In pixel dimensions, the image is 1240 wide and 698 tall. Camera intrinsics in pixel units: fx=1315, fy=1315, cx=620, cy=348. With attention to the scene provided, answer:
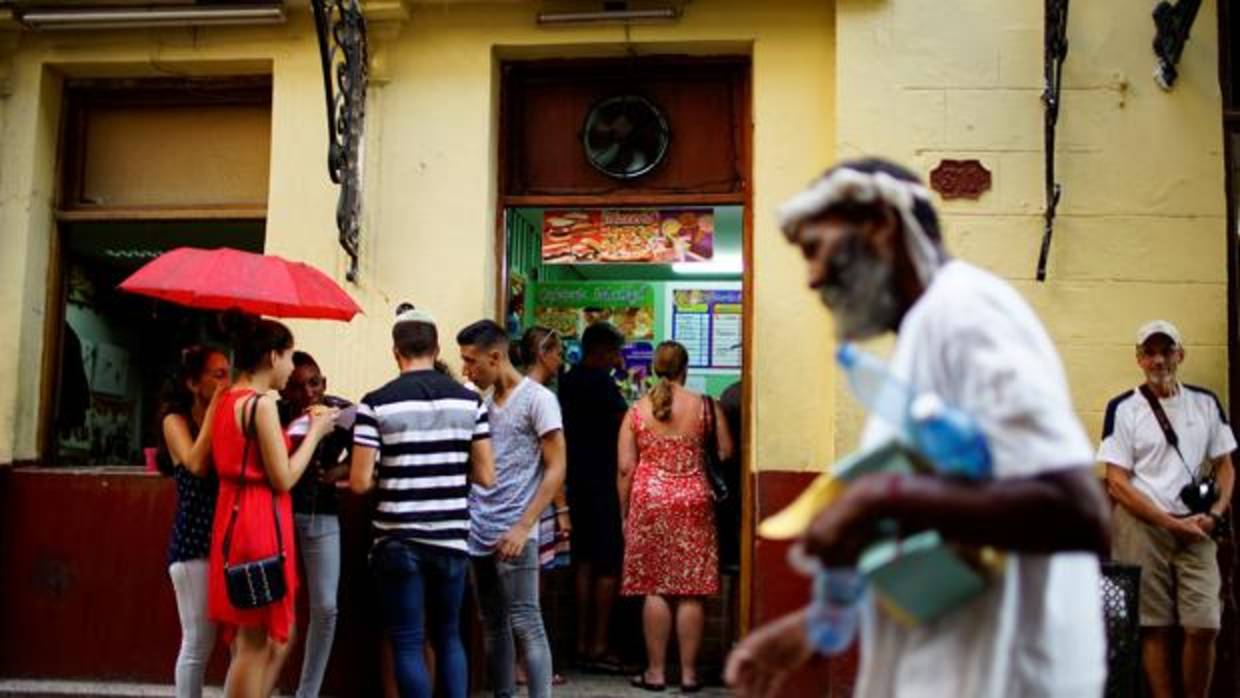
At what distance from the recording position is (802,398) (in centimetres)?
690

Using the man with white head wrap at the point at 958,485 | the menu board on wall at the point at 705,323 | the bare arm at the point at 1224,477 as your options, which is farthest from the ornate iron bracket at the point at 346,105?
the man with white head wrap at the point at 958,485

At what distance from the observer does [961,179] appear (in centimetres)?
673

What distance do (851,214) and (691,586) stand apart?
193 inches

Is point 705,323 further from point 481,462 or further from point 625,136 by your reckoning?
point 481,462

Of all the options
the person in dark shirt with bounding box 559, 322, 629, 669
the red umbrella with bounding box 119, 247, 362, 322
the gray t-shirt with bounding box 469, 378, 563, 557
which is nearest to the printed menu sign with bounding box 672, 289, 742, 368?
the person in dark shirt with bounding box 559, 322, 629, 669

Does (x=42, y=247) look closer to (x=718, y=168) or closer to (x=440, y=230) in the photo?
(x=440, y=230)

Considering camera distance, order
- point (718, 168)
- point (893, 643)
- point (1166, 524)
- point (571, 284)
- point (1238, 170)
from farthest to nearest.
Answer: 1. point (571, 284)
2. point (718, 168)
3. point (1238, 170)
4. point (1166, 524)
5. point (893, 643)

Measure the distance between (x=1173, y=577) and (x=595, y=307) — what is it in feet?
13.1

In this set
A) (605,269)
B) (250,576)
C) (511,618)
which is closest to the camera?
(250,576)

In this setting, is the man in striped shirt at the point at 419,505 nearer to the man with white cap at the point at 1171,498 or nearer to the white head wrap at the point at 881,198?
the man with white cap at the point at 1171,498

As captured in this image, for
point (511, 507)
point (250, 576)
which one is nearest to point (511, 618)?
point (511, 507)

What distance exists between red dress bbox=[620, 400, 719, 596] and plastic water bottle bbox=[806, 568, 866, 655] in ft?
15.6

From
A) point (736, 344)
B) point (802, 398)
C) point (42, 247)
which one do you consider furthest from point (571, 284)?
point (42, 247)

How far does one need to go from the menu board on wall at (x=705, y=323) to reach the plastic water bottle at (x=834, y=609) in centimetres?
636
